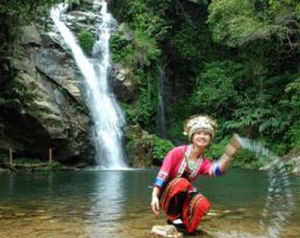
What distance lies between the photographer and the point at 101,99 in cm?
2433

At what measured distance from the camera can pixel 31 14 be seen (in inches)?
533

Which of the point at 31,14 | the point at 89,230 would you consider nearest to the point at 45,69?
the point at 31,14

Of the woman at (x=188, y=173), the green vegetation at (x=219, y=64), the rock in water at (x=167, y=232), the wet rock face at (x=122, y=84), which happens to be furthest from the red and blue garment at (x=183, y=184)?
the wet rock face at (x=122, y=84)

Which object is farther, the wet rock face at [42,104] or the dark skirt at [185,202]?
the wet rock face at [42,104]

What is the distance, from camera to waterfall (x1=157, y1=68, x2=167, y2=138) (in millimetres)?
27453

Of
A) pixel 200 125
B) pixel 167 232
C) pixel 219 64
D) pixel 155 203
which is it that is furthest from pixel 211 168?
pixel 219 64

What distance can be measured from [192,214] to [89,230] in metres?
1.12

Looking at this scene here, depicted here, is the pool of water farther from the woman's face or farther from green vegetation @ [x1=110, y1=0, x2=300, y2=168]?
green vegetation @ [x1=110, y1=0, x2=300, y2=168]

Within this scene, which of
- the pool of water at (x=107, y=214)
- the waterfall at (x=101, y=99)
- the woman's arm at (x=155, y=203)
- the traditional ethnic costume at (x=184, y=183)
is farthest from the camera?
the waterfall at (x=101, y=99)

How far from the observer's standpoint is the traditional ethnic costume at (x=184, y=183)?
16.1 feet

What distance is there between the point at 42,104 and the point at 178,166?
1613 cm

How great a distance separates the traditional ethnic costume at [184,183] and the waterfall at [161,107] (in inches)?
873

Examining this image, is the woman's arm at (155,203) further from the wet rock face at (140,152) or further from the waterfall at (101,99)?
the wet rock face at (140,152)

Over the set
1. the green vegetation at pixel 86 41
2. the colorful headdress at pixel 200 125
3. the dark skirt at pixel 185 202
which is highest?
the green vegetation at pixel 86 41
